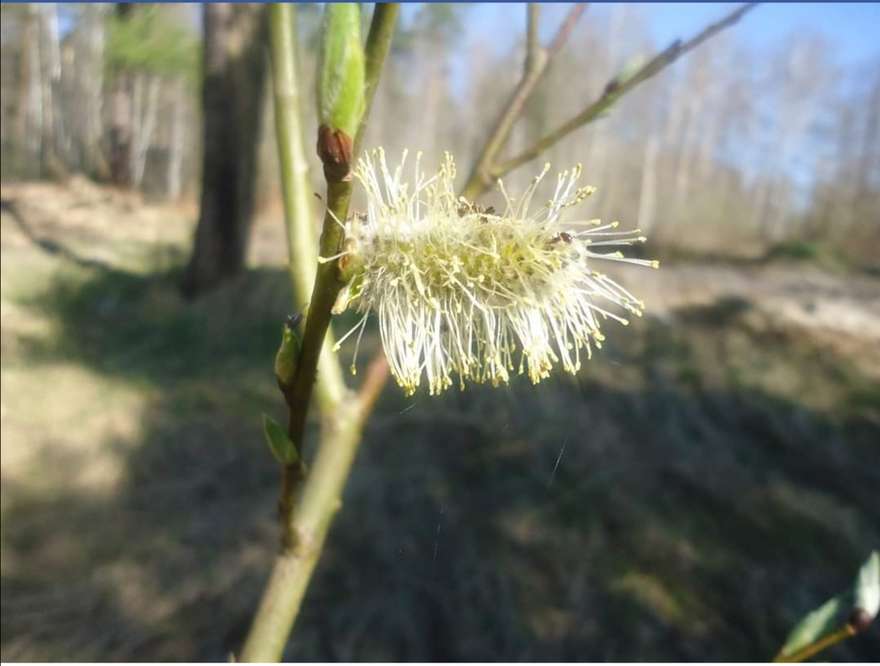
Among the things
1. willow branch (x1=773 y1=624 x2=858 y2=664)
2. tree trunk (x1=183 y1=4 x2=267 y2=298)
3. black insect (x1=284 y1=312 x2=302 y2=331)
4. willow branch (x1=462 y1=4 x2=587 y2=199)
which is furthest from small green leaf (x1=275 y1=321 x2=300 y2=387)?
tree trunk (x1=183 y1=4 x2=267 y2=298)

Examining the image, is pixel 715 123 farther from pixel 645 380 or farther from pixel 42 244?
pixel 42 244

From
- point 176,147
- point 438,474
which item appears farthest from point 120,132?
point 438,474

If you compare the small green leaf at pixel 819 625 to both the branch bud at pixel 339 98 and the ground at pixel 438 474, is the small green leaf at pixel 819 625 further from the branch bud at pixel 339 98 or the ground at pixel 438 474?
the branch bud at pixel 339 98

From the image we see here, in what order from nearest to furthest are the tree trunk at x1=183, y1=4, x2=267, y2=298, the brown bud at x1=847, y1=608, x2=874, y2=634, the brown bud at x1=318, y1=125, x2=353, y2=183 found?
the brown bud at x1=318, y1=125, x2=353, y2=183
the brown bud at x1=847, y1=608, x2=874, y2=634
the tree trunk at x1=183, y1=4, x2=267, y2=298

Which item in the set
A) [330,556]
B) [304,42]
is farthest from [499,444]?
[304,42]

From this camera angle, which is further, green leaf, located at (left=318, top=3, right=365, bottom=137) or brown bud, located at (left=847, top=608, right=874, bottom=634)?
brown bud, located at (left=847, top=608, right=874, bottom=634)

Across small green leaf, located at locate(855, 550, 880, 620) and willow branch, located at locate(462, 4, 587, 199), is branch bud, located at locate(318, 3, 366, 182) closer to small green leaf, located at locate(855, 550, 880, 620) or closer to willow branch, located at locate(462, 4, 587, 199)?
willow branch, located at locate(462, 4, 587, 199)

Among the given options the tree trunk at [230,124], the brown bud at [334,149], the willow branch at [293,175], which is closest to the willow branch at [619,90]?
the willow branch at [293,175]
